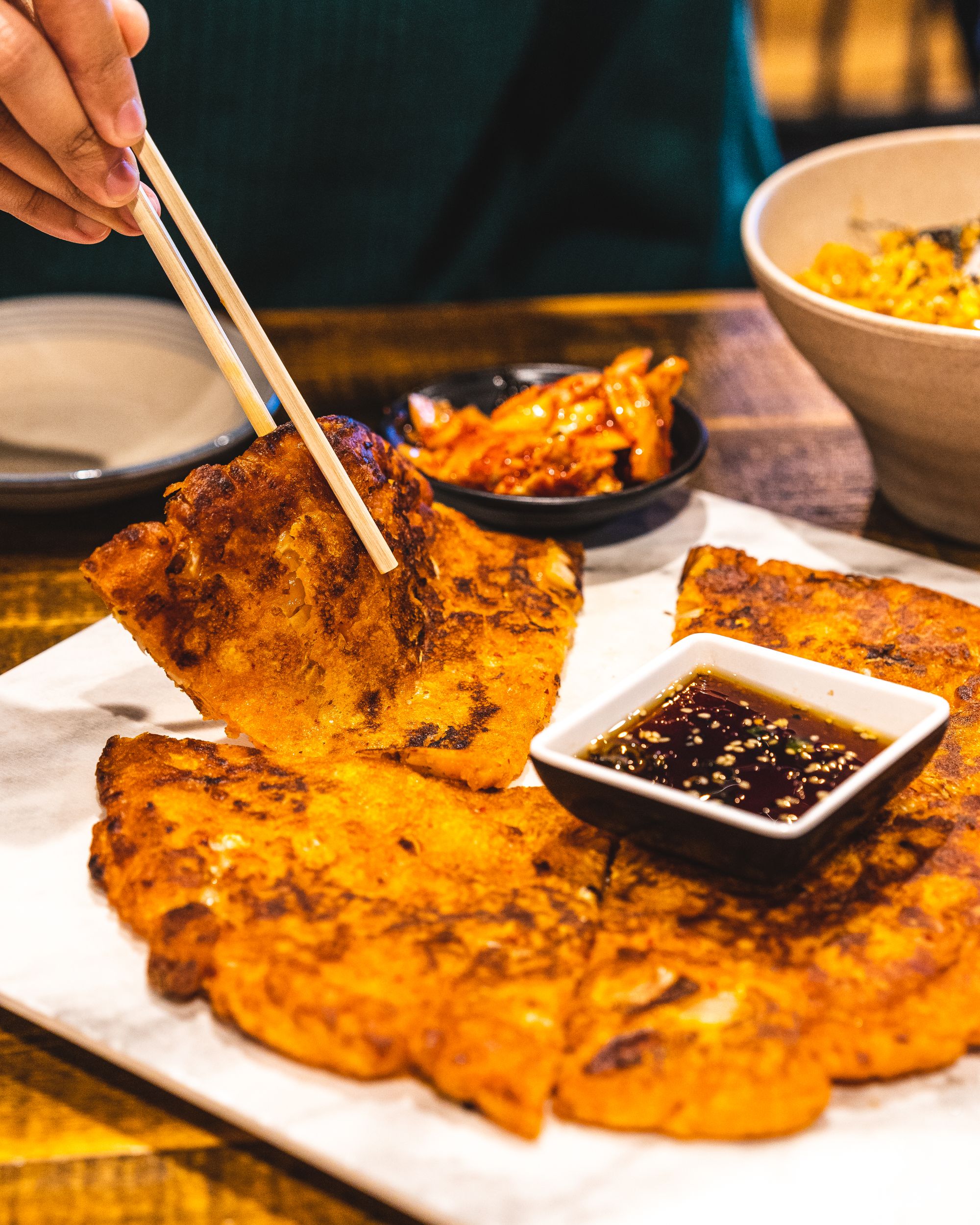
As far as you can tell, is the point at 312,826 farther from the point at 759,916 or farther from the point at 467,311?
the point at 467,311

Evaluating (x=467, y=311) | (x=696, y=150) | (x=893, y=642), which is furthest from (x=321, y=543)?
(x=696, y=150)

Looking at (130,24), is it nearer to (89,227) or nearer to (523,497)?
(89,227)

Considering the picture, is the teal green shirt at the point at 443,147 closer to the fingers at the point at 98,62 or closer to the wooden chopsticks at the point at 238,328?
the wooden chopsticks at the point at 238,328

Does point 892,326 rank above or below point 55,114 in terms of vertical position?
below

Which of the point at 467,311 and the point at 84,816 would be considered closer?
the point at 84,816

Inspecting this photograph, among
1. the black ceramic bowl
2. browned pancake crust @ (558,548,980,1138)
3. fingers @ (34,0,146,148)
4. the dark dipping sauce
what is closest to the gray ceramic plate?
the black ceramic bowl

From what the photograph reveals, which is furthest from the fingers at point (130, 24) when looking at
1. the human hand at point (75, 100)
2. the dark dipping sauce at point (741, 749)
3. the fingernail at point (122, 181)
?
the dark dipping sauce at point (741, 749)

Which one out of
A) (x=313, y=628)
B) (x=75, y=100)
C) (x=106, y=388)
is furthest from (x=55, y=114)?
(x=106, y=388)
